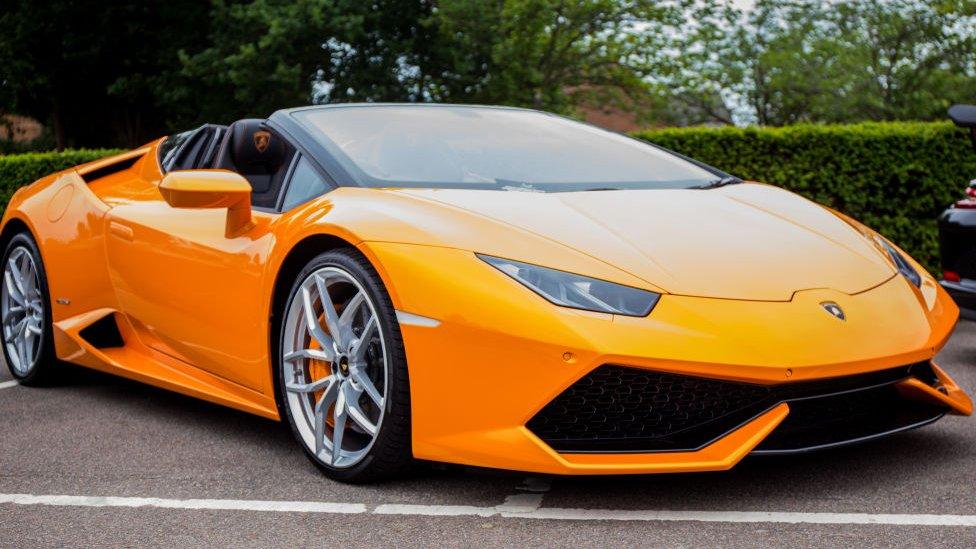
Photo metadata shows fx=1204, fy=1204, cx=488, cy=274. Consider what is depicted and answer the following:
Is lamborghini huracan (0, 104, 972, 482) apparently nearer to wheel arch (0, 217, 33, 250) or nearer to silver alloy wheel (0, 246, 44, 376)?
silver alloy wheel (0, 246, 44, 376)

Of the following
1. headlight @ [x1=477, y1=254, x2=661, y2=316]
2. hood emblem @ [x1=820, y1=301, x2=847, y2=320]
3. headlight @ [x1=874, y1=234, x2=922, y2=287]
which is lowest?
headlight @ [x1=874, y1=234, x2=922, y2=287]

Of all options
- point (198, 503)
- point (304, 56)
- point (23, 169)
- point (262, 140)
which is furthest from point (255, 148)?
point (304, 56)

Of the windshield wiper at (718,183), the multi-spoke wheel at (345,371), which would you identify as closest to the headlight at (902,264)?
the windshield wiper at (718,183)

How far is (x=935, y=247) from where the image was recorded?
888 cm

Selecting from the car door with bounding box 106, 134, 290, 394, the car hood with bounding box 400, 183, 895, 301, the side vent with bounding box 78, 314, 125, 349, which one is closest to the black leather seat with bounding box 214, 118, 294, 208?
the car door with bounding box 106, 134, 290, 394

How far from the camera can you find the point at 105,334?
15.6ft

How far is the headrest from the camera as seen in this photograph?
417cm

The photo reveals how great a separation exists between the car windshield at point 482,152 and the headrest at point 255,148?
0.14m

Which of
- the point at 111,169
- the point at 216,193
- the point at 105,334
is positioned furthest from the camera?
the point at 111,169

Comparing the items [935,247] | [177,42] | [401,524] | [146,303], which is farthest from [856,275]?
[177,42]

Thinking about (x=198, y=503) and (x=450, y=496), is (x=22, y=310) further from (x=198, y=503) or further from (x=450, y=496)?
(x=450, y=496)

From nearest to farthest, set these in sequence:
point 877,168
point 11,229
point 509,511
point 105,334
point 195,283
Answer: point 509,511 < point 195,283 < point 105,334 < point 11,229 < point 877,168

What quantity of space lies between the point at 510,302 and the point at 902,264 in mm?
1434

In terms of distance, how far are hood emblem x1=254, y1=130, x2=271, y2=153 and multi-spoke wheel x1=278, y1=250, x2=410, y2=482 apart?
0.82 metres
